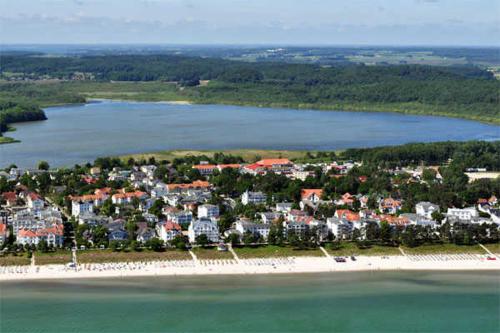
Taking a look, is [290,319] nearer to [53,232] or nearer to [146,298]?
[146,298]

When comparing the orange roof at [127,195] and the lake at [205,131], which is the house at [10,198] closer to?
the orange roof at [127,195]

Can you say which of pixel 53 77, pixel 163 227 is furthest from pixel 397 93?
pixel 163 227

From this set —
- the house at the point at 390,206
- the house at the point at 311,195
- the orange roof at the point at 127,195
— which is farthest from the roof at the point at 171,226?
the house at the point at 390,206

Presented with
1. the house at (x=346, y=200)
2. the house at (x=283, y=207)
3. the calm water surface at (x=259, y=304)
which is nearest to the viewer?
the calm water surface at (x=259, y=304)

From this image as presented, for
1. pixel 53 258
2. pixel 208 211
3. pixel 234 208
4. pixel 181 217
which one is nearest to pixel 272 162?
pixel 234 208

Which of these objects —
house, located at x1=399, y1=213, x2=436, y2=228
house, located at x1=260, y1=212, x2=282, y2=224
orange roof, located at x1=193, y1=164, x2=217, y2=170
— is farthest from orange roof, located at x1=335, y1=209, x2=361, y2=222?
orange roof, located at x1=193, y1=164, x2=217, y2=170

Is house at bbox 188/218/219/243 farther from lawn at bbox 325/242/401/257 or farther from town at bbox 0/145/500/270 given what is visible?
lawn at bbox 325/242/401/257

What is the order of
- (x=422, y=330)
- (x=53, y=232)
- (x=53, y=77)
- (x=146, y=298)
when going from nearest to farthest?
1. (x=422, y=330)
2. (x=146, y=298)
3. (x=53, y=232)
4. (x=53, y=77)
